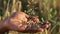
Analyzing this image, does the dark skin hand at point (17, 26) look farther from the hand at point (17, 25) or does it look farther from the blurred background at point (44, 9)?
the blurred background at point (44, 9)

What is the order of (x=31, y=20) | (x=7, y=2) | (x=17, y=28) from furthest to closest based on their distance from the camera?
(x=7, y=2), (x=31, y=20), (x=17, y=28)

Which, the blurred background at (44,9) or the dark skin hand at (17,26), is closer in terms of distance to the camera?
the dark skin hand at (17,26)

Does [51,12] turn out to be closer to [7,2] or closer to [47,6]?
[47,6]

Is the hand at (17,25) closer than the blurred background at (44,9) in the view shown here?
Yes

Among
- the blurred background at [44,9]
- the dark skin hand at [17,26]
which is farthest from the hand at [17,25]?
the blurred background at [44,9]

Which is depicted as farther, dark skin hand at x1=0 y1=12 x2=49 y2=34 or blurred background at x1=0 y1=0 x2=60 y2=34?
blurred background at x1=0 y1=0 x2=60 y2=34

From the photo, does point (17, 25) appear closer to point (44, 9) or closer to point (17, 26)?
point (17, 26)

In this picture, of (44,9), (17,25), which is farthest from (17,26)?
(44,9)

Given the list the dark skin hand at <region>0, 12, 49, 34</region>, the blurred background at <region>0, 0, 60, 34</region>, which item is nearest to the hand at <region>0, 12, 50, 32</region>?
the dark skin hand at <region>0, 12, 49, 34</region>

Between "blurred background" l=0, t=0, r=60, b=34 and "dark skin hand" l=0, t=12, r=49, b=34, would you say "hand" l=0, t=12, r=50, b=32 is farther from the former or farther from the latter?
"blurred background" l=0, t=0, r=60, b=34

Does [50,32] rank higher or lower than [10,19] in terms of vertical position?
lower

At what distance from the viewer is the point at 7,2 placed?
2.11 meters

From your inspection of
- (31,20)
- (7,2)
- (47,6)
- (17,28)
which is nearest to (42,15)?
(47,6)

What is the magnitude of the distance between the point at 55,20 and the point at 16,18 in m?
0.97
